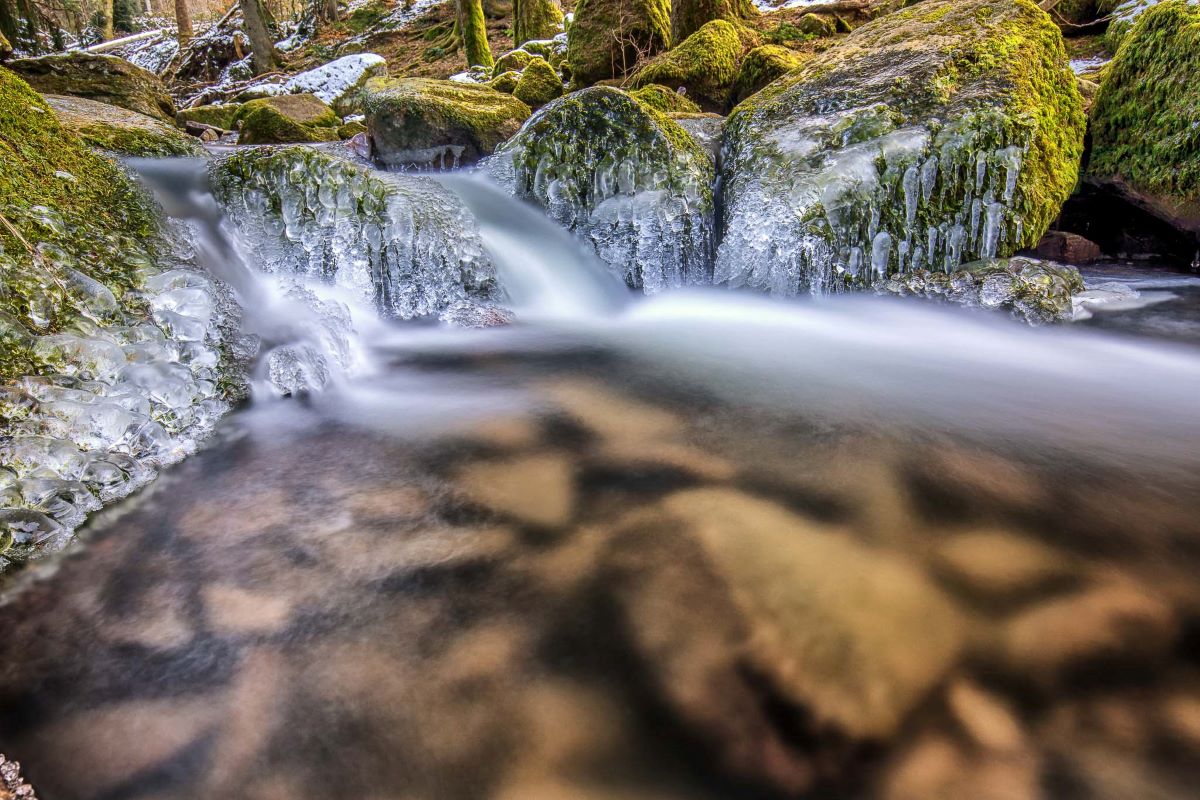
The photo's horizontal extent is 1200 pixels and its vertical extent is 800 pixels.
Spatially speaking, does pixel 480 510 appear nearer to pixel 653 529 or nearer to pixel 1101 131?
pixel 653 529

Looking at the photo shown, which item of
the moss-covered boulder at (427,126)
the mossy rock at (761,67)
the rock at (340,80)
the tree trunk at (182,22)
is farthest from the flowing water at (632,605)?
the tree trunk at (182,22)

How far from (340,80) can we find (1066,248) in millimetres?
16296

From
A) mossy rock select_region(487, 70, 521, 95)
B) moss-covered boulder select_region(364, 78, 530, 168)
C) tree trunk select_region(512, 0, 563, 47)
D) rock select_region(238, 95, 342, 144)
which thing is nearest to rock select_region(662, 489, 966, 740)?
moss-covered boulder select_region(364, 78, 530, 168)

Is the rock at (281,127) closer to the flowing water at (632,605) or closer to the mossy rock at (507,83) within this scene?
the mossy rock at (507,83)

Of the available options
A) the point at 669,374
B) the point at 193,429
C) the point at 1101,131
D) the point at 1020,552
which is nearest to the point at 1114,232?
the point at 1101,131

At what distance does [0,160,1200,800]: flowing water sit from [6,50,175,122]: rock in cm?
871

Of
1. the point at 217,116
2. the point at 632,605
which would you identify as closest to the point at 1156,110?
the point at 632,605

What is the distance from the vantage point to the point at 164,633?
1631mm

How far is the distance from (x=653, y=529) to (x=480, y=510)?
0.65 meters

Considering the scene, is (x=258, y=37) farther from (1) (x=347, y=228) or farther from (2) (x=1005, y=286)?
(2) (x=1005, y=286)

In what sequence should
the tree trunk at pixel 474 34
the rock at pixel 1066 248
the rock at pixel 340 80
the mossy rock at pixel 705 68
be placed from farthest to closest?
the tree trunk at pixel 474 34 < the rock at pixel 340 80 < the mossy rock at pixel 705 68 < the rock at pixel 1066 248

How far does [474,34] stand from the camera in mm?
15102

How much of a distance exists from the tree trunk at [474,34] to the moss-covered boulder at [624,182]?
12.3m

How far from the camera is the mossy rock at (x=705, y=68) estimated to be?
934 centimetres
